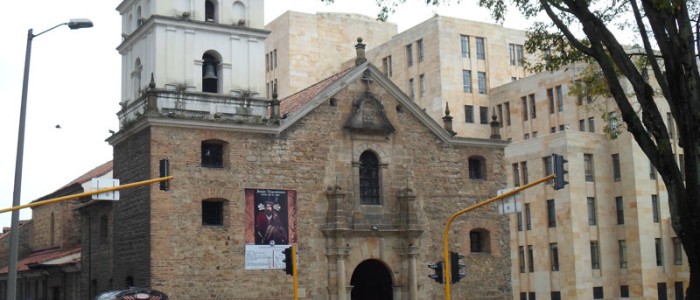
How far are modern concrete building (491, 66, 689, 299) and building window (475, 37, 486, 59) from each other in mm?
12681

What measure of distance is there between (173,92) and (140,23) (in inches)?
161

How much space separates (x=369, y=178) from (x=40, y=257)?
2099 centimetres

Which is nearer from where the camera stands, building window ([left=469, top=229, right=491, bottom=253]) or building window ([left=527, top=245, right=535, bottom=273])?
building window ([left=469, top=229, right=491, bottom=253])

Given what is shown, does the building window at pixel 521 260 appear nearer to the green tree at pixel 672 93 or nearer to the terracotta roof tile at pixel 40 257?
the terracotta roof tile at pixel 40 257

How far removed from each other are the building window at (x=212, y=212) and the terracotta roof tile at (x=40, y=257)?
42.7ft

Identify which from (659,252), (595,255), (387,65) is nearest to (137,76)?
(595,255)

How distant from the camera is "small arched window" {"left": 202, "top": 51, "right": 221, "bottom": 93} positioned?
35125 millimetres

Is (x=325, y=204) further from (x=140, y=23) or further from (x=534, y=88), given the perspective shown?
(x=534, y=88)

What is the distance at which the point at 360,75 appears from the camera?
1438 inches

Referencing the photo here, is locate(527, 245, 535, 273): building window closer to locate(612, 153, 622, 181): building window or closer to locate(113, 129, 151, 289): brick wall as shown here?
locate(612, 153, 622, 181): building window

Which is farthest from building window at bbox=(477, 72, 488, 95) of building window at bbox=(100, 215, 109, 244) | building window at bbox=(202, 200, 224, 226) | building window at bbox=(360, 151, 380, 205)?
building window at bbox=(202, 200, 224, 226)

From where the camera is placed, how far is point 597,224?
59.1m

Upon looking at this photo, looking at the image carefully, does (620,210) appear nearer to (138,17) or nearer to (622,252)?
(622,252)

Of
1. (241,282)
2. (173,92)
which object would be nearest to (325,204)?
(241,282)
